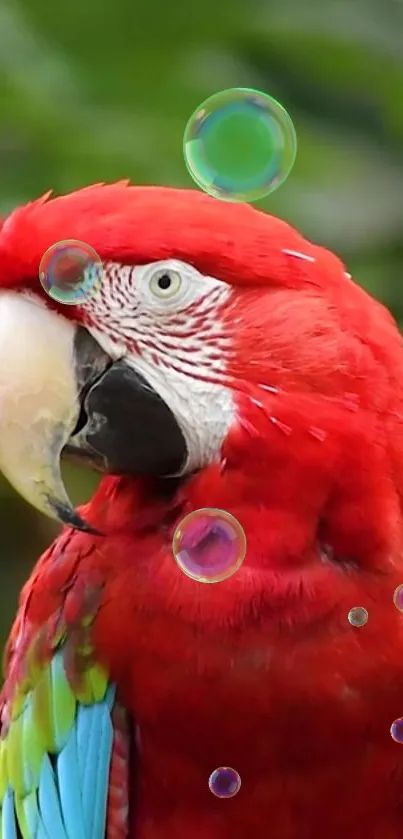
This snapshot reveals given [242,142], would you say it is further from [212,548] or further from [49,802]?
[49,802]

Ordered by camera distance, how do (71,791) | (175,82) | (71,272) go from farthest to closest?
(175,82)
(71,791)
(71,272)

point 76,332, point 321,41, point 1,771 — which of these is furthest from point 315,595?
Answer: point 321,41

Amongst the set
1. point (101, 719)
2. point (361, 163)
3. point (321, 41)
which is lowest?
point (101, 719)

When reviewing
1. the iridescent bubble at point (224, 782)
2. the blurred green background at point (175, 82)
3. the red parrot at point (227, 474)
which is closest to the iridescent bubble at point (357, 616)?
the red parrot at point (227, 474)

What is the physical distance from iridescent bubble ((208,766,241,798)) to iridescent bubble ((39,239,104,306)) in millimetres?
299

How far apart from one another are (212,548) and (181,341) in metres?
0.12

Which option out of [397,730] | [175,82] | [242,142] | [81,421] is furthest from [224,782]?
[175,82]

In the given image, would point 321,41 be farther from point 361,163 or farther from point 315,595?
point 315,595

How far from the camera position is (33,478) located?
1.96ft

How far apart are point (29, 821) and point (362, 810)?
0.76 ft

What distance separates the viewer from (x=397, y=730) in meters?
0.65

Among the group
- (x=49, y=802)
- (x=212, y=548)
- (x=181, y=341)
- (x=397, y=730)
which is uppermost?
(x=181, y=341)

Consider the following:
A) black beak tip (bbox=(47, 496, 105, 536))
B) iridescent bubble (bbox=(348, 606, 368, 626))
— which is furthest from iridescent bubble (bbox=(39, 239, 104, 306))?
iridescent bubble (bbox=(348, 606, 368, 626))

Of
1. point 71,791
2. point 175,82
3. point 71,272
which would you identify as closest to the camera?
point 71,272
